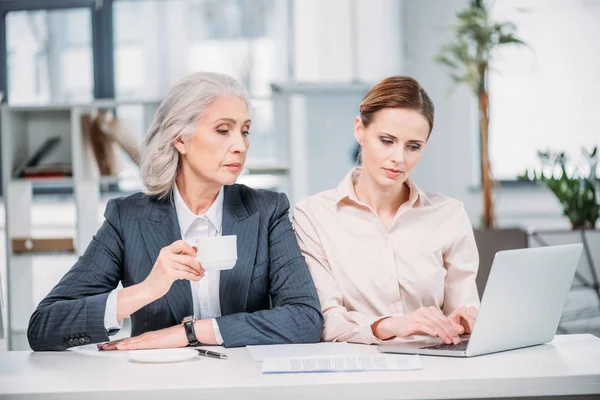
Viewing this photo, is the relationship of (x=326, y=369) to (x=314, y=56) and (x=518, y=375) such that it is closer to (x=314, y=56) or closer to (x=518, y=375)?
(x=518, y=375)

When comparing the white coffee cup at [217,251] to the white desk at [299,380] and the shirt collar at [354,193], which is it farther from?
the shirt collar at [354,193]

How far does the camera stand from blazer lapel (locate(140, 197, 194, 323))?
212 centimetres

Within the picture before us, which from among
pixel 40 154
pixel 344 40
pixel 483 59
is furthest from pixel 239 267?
pixel 344 40

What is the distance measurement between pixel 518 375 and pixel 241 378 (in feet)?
1.68

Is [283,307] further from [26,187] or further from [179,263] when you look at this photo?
[26,187]

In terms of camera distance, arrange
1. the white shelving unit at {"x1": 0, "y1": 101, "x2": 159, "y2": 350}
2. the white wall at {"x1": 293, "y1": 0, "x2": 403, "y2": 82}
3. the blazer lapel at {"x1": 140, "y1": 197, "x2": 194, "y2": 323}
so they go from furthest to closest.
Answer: the white wall at {"x1": 293, "y1": 0, "x2": 403, "y2": 82} → the white shelving unit at {"x1": 0, "y1": 101, "x2": 159, "y2": 350} → the blazer lapel at {"x1": 140, "y1": 197, "x2": 194, "y2": 323}

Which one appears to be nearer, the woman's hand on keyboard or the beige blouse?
the woman's hand on keyboard

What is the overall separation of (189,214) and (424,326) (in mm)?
713

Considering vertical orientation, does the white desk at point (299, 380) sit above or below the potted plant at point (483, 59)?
below

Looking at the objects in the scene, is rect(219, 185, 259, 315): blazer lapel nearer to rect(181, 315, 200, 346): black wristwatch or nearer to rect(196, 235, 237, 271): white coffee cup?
rect(181, 315, 200, 346): black wristwatch

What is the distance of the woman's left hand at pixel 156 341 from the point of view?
1906 mm

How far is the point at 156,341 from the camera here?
75.4 inches

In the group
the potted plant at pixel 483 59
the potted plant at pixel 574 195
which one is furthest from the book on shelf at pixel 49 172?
the potted plant at pixel 574 195

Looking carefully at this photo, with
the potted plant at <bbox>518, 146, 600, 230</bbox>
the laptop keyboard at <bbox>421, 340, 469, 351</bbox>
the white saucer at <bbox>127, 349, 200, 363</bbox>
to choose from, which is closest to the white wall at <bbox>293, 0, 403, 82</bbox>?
the potted plant at <bbox>518, 146, 600, 230</bbox>
